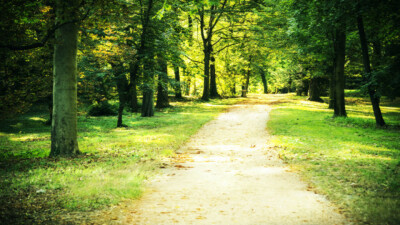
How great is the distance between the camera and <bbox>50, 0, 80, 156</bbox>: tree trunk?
283 inches

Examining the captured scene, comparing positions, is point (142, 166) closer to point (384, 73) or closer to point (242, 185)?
point (242, 185)

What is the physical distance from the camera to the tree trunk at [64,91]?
719cm

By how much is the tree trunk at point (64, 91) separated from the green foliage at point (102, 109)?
41.4 feet

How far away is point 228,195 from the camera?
5047 mm

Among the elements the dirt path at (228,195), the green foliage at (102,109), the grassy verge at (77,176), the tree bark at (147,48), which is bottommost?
the dirt path at (228,195)

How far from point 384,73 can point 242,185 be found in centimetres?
447

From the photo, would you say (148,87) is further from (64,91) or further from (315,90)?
(315,90)

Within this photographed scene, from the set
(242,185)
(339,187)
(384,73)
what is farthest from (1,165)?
(384,73)

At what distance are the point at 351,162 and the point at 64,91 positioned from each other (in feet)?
26.8

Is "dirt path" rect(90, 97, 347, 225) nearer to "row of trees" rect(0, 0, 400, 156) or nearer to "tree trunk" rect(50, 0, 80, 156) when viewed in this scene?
"tree trunk" rect(50, 0, 80, 156)

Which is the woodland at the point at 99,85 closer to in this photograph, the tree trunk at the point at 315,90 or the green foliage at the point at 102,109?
the green foliage at the point at 102,109

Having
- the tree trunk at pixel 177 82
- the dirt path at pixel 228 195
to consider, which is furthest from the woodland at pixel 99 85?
the tree trunk at pixel 177 82

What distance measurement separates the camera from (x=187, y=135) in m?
11.4

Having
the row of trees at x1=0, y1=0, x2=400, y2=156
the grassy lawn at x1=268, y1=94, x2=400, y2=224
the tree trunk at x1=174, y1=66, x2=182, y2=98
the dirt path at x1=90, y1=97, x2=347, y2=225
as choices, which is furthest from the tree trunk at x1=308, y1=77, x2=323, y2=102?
the dirt path at x1=90, y1=97, x2=347, y2=225
